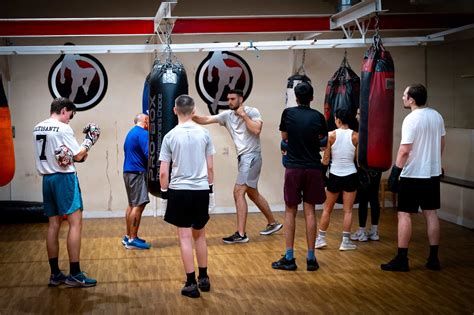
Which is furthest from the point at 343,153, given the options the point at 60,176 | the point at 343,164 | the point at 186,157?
the point at 60,176

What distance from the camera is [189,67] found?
950 cm

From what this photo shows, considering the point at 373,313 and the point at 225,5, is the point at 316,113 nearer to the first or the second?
the point at 373,313

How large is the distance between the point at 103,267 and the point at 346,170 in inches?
98.6

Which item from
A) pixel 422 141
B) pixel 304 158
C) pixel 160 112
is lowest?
pixel 304 158

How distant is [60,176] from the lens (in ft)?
18.6

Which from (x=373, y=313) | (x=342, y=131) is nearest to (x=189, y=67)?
(x=342, y=131)

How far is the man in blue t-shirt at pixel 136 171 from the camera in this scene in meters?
7.15

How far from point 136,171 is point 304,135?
204cm

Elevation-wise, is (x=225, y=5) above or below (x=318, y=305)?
above

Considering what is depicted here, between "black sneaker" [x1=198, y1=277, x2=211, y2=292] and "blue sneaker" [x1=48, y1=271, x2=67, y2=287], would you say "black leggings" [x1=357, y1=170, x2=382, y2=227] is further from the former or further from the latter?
"blue sneaker" [x1=48, y1=271, x2=67, y2=287]

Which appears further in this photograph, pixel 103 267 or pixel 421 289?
pixel 103 267

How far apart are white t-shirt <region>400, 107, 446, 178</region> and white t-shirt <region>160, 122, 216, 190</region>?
182 centimetres

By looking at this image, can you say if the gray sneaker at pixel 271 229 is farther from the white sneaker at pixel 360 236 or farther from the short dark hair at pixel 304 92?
the short dark hair at pixel 304 92

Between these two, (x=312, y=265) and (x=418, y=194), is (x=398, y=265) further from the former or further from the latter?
(x=312, y=265)
